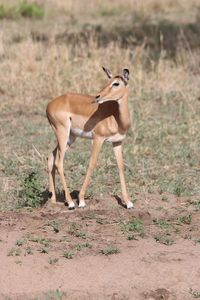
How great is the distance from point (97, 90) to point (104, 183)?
434cm

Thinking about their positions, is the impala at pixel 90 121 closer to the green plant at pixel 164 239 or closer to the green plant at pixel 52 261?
the green plant at pixel 164 239

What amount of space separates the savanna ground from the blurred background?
2 cm

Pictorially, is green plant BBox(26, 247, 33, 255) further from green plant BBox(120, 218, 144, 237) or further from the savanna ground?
green plant BBox(120, 218, 144, 237)

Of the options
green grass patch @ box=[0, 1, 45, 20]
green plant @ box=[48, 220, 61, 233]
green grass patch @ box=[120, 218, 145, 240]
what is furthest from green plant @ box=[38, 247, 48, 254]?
green grass patch @ box=[0, 1, 45, 20]

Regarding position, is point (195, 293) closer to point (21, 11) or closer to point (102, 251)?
point (102, 251)

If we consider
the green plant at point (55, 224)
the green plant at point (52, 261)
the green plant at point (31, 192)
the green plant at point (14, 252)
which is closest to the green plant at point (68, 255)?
the green plant at point (52, 261)

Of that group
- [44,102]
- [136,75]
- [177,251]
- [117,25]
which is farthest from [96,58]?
[177,251]

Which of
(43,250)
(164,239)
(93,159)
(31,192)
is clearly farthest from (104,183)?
(43,250)

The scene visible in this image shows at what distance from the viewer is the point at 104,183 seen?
29.5ft

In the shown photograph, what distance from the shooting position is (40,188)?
317 inches

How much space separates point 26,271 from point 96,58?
813 centimetres

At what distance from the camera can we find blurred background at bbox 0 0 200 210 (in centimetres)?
907

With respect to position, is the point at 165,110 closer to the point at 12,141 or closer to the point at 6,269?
the point at 12,141

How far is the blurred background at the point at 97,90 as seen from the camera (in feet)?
29.8
